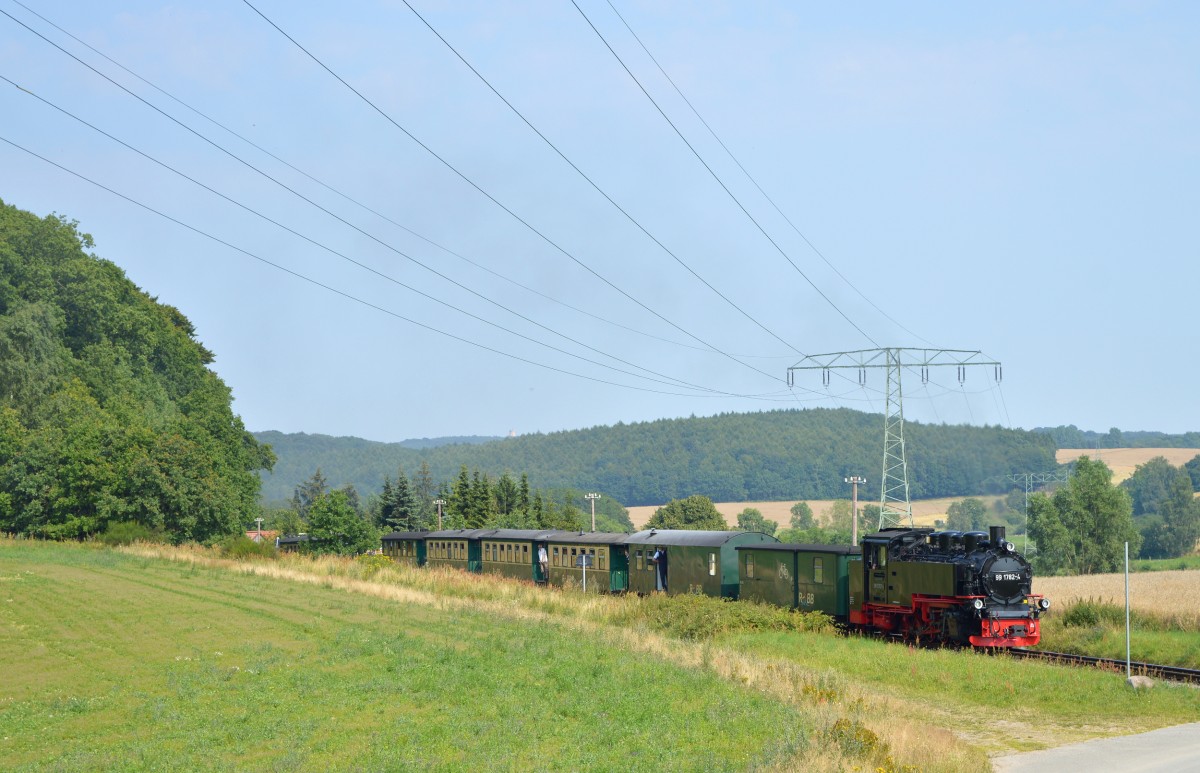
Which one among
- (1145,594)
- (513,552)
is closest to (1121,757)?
(1145,594)

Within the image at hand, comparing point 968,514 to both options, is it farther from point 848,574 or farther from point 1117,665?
point 1117,665

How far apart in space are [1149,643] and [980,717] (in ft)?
35.7

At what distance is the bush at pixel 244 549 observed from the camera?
5191cm

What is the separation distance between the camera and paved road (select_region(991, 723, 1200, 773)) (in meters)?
15.1

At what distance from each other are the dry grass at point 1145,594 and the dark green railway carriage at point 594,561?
17716 mm

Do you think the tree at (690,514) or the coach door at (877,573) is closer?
the coach door at (877,573)

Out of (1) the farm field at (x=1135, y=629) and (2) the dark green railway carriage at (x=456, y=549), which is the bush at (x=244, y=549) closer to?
(2) the dark green railway carriage at (x=456, y=549)

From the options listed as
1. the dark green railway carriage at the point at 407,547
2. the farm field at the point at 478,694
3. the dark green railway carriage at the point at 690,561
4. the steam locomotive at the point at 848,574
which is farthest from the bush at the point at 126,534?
the dark green railway carriage at the point at 690,561

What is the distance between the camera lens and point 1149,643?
28656mm

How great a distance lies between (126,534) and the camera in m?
56.5

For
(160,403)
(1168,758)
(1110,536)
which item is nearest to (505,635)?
(1168,758)

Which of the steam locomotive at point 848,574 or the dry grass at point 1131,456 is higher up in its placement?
the dry grass at point 1131,456

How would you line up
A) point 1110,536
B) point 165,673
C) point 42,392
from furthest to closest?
point 1110,536, point 42,392, point 165,673

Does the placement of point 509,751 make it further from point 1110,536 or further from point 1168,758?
point 1110,536
